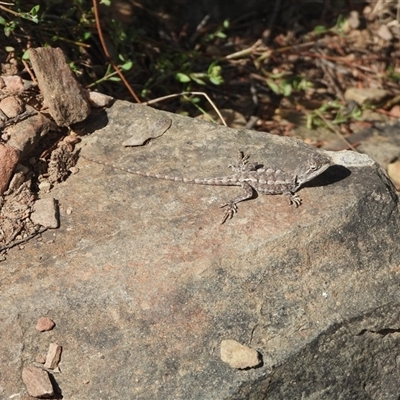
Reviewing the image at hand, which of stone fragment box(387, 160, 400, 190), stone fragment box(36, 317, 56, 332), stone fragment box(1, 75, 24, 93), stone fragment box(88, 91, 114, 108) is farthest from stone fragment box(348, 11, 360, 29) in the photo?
stone fragment box(36, 317, 56, 332)

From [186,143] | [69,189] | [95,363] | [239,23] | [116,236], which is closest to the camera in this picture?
[95,363]

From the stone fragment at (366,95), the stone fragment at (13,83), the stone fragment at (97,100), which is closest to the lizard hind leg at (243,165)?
the stone fragment at (97,100)

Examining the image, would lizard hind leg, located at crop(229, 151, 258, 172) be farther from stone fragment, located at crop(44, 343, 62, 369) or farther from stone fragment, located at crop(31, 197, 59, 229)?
stone fragment, located at crop(44, 343, 62, 369)

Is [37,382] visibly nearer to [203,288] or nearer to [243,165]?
[203,288]

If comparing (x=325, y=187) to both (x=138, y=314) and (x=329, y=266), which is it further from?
(x=138, y=314)

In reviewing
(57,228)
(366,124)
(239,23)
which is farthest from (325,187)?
(239,23)

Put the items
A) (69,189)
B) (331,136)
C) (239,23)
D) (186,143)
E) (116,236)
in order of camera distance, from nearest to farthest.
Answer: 1. (116,236)
2. (69,189)
3. (186,143)
4. (331,136)
5. (239,23)
